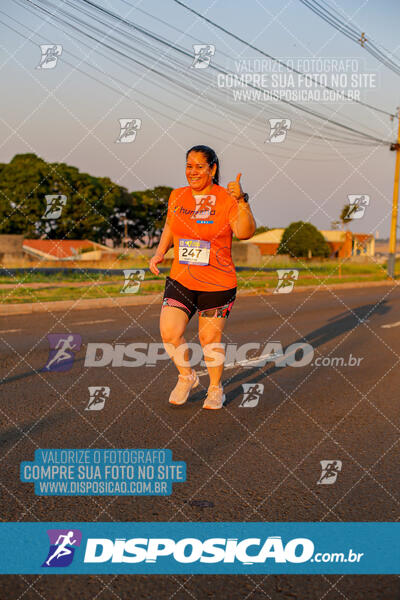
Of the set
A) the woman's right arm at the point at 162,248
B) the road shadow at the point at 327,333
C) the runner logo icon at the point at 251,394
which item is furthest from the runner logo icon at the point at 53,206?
the woman's right arm at the point at 162,248

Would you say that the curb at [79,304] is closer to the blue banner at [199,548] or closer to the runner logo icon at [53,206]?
the runner logo icon at [53,206]

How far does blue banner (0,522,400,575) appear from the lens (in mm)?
2869

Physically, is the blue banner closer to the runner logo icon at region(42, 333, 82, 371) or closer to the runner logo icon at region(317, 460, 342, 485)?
the runner logo icon at region(317, 460, 342, 485)

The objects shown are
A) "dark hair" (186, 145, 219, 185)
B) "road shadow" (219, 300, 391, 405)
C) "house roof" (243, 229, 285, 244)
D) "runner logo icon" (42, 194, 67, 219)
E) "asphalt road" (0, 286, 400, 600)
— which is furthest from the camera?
"house roof" (243, 229, 285, 244)

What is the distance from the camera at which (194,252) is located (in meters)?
Answer: 5.18

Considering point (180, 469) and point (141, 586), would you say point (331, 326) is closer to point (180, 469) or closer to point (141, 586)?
point (180, 469)

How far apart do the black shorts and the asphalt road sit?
85 centimetres

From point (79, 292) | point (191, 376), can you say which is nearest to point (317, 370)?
point (191, 376)

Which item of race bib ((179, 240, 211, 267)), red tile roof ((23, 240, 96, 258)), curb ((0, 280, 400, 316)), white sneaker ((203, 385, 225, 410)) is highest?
race bib ((179, 240, 211, 267))

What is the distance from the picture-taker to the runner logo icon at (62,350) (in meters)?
7.41

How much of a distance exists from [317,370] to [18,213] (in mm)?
58634

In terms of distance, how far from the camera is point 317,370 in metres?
7.57

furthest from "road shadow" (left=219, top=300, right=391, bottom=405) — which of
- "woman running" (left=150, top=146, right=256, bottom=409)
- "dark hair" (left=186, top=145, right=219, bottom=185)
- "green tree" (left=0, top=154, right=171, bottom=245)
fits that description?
"green tree" (left=0, top=154, right=171, bottom=245)

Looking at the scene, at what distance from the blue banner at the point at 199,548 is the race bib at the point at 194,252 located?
2.42m
